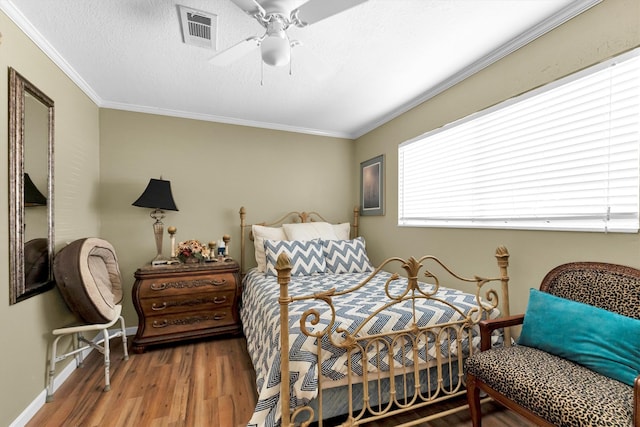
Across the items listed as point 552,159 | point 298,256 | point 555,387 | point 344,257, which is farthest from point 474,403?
point 298,256

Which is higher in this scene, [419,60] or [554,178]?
[419,60]

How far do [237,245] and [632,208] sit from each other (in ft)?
11.1

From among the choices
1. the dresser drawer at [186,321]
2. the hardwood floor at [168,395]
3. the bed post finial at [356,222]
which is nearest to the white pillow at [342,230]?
the bed post finial at [356,222]

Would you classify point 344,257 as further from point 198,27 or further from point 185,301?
point 198,27

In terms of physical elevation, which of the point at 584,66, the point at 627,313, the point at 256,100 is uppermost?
the point at 256,100

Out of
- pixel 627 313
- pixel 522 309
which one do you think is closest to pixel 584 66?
pixel 627 313

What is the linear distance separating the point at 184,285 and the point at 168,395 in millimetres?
1023

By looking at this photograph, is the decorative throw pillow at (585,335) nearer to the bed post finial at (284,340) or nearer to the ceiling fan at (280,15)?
the bed post finial at (284,340)

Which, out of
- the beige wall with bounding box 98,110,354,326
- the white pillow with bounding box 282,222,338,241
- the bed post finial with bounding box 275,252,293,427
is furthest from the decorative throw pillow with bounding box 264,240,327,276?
the bed post finial with bounding box 275,252,293,427

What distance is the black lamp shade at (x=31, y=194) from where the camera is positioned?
1854mm

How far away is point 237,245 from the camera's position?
359cm

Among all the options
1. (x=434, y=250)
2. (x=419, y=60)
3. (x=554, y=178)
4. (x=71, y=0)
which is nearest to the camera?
(x=71, y=0)

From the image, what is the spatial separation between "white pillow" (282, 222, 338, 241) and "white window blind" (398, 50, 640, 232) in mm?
1327

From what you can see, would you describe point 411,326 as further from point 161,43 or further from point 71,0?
point 71,0
